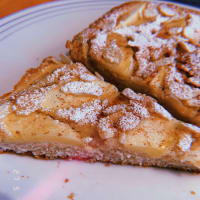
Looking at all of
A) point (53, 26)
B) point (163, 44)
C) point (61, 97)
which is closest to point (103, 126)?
point (61, 97)

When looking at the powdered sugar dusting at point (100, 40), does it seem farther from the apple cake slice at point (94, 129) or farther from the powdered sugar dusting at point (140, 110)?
the powdered sugar dusting at point (140, 110)

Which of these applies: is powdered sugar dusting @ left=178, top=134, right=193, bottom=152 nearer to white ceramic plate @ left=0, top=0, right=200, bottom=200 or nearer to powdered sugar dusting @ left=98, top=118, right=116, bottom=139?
white ceramic plate @ left=0, top=0, right=200, bottom=200

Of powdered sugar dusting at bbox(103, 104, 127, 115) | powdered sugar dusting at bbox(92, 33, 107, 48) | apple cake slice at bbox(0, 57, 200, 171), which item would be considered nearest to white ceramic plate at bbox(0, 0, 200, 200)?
apple cake slice at bbox(0, 57, 200, 171)

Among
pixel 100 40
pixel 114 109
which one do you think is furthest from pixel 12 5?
pixel 114 109

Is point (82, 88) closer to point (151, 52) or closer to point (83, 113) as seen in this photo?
point (83, 113)

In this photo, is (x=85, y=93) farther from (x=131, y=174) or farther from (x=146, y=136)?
(x=131, y=174)

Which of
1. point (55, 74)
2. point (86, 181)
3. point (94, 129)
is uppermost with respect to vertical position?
point (55, 74)

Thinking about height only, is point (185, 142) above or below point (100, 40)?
below

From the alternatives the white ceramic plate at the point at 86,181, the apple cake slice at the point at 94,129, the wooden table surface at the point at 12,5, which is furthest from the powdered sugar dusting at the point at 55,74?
the wooden table surface at the point at 12,5
